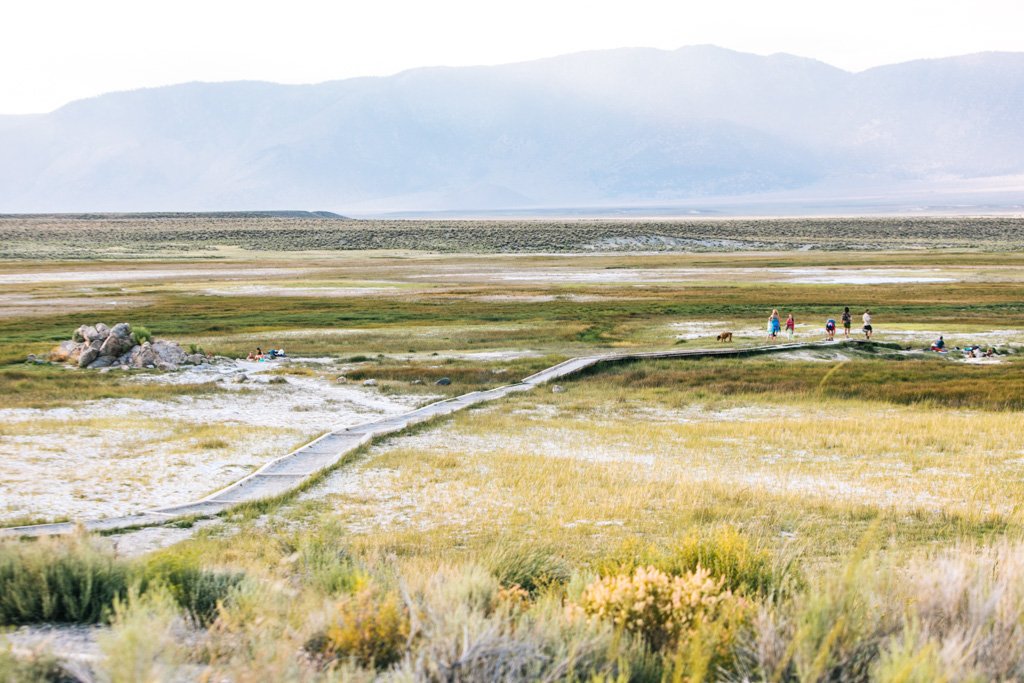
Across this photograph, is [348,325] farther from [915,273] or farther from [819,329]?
[915,273]

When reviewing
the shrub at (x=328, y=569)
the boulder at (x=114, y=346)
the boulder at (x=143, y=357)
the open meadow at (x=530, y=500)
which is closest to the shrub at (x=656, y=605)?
the open meadow at (x=530, y=500)

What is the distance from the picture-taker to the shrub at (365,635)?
6.29 metres

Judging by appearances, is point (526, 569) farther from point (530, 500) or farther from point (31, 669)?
point (530, 500)

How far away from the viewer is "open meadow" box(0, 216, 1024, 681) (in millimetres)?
6242

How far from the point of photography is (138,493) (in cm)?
1477

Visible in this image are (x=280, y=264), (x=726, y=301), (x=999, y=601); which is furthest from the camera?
(x=280, y=264)

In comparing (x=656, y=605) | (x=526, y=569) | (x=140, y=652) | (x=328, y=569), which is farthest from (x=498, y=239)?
(x=140, y=652)

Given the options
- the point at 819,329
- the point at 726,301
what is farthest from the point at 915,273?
the point at 819,329

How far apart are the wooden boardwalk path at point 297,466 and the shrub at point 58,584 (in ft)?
2.78

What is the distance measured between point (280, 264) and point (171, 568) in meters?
89.6

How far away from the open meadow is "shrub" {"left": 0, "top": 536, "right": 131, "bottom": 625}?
28 millimetres

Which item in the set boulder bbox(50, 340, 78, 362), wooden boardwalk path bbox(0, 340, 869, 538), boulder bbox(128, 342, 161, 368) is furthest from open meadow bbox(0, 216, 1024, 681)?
boulder bbox(50, 340, 78, 362)

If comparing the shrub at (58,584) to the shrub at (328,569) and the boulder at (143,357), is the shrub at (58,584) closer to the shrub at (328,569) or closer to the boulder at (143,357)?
the shrub at (328,569)

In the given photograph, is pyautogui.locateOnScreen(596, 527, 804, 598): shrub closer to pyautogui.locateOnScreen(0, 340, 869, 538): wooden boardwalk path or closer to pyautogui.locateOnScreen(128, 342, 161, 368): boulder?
pyautogui.locateOnScreen(0, 340, 869, 538): wooden boardwalk path
